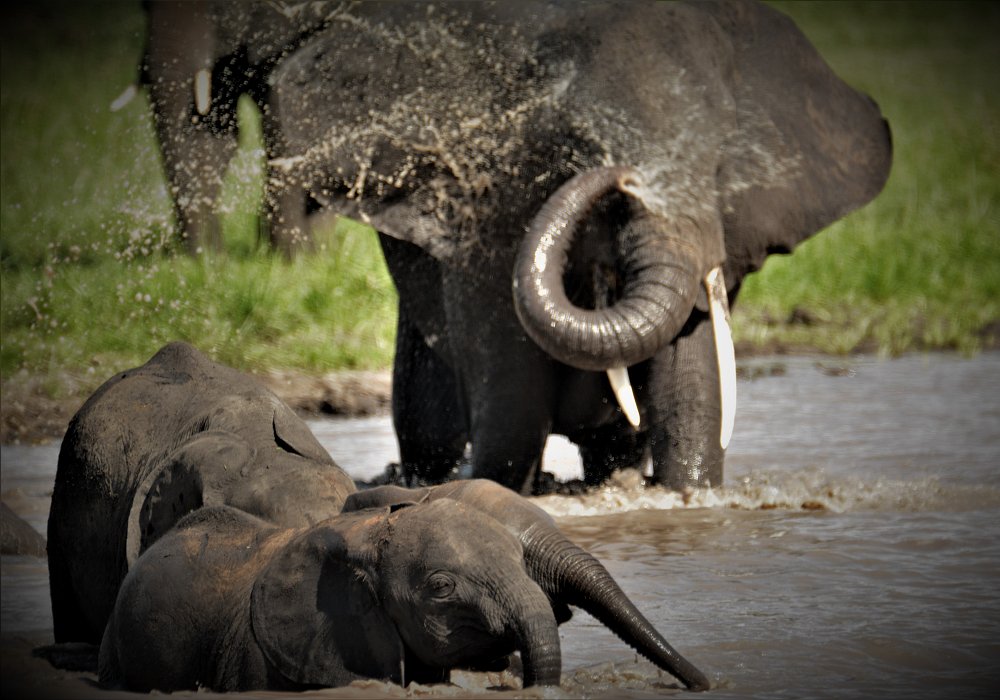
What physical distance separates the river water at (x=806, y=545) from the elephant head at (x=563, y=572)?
255mm

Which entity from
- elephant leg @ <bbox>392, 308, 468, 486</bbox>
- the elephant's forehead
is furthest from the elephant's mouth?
the elephant's forehead

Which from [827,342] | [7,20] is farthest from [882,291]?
[7,20]

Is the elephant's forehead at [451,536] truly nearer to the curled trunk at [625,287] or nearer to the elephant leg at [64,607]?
the elephant leg at [64,607]

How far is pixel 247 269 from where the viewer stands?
384 inches

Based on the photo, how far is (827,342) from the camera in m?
9.62

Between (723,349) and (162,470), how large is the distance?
103 inches

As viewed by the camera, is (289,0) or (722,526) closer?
(722,526)

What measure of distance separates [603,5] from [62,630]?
3.11 m

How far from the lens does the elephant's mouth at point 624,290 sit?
5648 mm

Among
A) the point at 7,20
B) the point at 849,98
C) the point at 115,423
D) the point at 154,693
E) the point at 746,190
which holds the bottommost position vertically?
the point at 154,693

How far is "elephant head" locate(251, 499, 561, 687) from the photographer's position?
3.08 m

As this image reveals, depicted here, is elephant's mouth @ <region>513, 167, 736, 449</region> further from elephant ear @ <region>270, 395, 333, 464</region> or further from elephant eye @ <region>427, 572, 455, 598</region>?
elephant eye @ <region>427, 572, 455, 598</region>

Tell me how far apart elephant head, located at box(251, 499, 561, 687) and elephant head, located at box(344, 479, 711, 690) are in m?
0.05

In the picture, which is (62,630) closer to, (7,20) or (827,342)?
(827,342)
